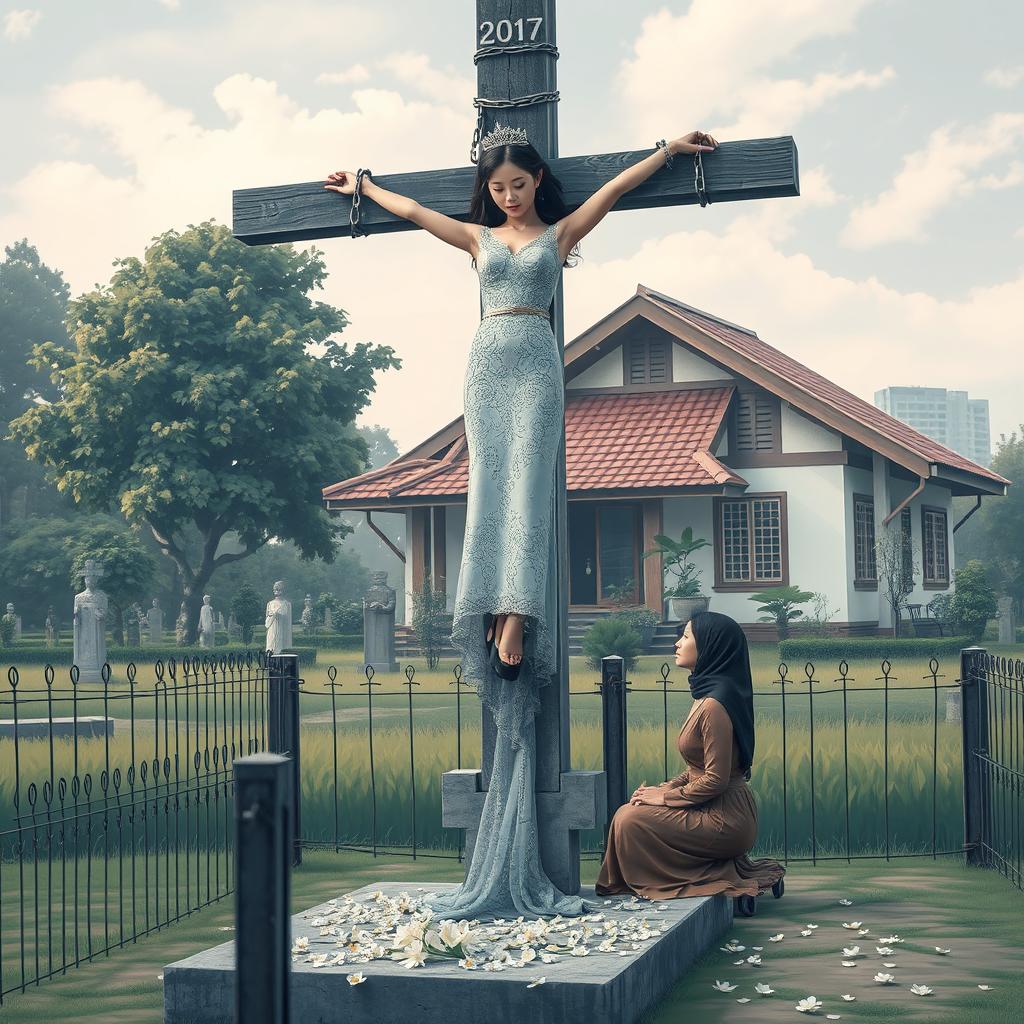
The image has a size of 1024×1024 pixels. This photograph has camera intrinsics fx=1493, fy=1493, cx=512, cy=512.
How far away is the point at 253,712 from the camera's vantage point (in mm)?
9055

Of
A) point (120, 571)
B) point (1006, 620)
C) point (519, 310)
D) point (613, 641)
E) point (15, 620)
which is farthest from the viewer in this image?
point (15, 620)

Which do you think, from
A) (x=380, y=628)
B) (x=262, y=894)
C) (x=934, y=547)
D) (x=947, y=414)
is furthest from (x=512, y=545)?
(x=947, y=414)

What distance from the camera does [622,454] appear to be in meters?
30.2

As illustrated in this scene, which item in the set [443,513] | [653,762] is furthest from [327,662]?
[653,762]

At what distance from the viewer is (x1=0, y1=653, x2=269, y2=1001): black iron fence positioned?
265 inches

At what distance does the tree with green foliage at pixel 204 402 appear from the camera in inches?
1559

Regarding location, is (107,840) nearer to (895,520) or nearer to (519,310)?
(519,310)

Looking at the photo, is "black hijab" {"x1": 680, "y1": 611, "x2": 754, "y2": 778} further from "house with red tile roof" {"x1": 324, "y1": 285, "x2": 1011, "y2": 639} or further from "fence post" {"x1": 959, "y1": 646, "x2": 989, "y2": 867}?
"house with red tile roof" {"x1": 324, "y1": 285, "x2": 1011, "y2": 639}

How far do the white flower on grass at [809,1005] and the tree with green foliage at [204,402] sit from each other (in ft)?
113

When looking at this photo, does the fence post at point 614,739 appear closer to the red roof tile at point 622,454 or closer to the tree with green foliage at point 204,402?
the red roof tile at point 622,454

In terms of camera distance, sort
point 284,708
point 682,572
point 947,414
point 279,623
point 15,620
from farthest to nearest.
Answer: point 947,414
point 15,620
point 682,572
point 279,623
point 284,708

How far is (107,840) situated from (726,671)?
3.06 meters

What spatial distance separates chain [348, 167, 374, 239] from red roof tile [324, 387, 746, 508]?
21700 millimetres

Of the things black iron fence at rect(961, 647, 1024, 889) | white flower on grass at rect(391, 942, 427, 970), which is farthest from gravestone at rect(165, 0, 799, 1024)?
black iron fence at rect(961, 647, 1024, 889)
